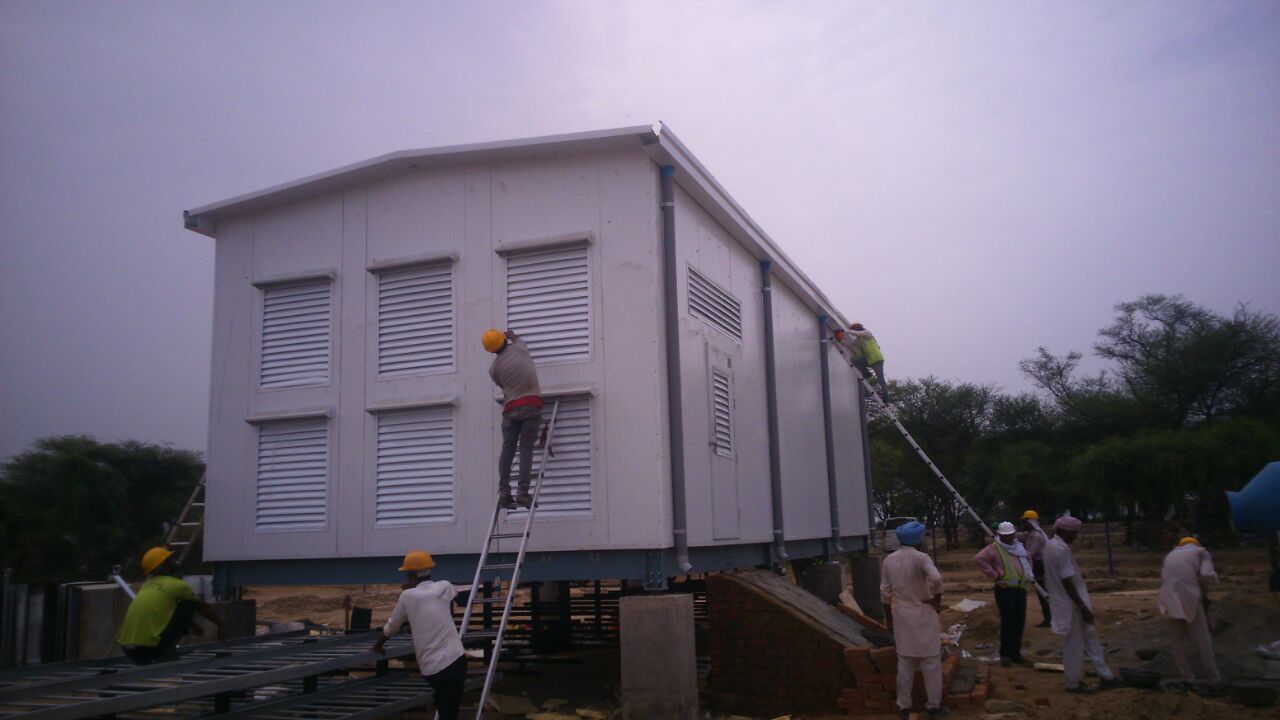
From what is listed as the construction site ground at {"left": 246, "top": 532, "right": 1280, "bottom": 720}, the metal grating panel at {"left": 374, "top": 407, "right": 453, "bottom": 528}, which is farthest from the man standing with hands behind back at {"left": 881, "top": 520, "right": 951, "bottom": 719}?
the metal grating panel at {"left": 374, "top": 407, "right": 453, "bottom": 528}

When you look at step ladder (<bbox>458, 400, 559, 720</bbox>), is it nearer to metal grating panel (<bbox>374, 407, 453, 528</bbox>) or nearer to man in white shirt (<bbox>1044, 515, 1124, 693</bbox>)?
metal grating panel (<bbox>374, 407, 453, 528</bbox>)

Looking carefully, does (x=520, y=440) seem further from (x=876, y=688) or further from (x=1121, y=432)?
(x=1121, y=432)

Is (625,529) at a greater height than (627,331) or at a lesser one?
lesser

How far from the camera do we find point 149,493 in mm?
36375

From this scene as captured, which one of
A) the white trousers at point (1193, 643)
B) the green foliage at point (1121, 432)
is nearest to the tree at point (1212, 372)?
the green foliage at point (1121, 432)

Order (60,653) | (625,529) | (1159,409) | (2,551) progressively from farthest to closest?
(1159,409), (2,551), (60,653), (625,529)

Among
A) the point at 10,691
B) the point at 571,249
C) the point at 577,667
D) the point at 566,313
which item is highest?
the point at 571,249

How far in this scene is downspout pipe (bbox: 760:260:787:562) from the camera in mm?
12469

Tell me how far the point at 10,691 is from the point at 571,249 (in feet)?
19.7

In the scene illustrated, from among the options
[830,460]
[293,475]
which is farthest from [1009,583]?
[293,475]

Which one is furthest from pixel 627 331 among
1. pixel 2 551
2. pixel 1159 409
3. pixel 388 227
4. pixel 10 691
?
pixel 1159 409

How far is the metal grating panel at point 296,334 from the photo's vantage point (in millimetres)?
11047

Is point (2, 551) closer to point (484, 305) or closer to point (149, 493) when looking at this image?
point (149, 493)

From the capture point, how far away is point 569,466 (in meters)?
9.66
